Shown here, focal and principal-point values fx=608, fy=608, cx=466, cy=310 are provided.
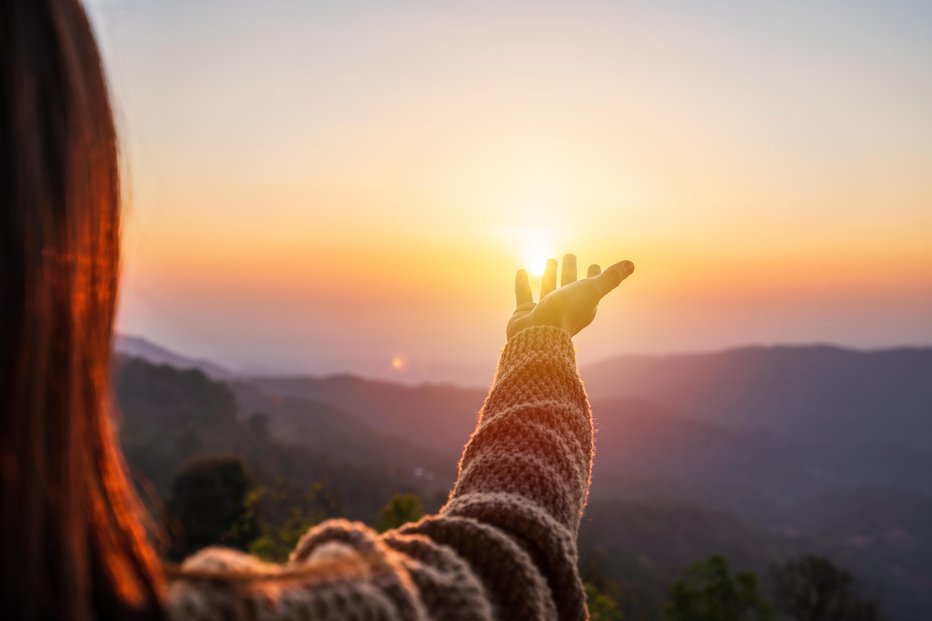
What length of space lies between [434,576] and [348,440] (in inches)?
1459

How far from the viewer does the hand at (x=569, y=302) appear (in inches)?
85.7

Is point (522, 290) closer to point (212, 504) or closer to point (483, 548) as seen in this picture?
point (483, 548)

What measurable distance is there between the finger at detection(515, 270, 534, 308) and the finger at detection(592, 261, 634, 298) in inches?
11.3

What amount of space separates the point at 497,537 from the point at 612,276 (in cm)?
134

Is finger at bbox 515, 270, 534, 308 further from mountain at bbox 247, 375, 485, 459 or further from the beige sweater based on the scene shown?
mountain at bbox 247, 375, 485, 459

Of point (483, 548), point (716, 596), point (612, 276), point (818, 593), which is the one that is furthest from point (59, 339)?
point (818, 593)

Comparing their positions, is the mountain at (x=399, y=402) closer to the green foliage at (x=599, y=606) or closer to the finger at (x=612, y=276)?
the green foliage at (x=599, y=606)

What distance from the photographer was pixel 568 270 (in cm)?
250

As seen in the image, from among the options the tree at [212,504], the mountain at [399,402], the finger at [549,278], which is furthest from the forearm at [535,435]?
the mountain at [399,402]

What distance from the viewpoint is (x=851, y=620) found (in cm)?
1998

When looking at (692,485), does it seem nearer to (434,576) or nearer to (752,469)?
(752,469)

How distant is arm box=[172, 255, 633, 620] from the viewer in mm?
812

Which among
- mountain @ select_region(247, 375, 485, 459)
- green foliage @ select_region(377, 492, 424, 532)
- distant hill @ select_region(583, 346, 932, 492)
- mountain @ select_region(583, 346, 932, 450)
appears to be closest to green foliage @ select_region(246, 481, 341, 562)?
green foliage @ select_region(377, 492, 424, 532)

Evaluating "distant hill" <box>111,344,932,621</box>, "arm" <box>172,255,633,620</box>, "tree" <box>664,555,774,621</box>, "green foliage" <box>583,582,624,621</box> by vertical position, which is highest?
"arm" <box>172,255,633,620</box>
